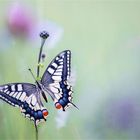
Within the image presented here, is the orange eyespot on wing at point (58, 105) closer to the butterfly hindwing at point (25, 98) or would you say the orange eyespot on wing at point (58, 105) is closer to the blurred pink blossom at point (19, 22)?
the butterfly hindwing at point (25, 98)

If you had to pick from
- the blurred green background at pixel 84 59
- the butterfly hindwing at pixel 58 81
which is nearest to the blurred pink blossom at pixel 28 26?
the blurred green background at pixel 84 59

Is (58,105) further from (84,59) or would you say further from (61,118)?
(84,59)

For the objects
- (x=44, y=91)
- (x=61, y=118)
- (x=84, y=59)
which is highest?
(x=84, y=59)

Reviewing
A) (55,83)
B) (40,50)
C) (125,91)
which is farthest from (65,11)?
(125,91)

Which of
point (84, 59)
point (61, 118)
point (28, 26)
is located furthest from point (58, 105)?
point (28, 26)

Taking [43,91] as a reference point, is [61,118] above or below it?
below

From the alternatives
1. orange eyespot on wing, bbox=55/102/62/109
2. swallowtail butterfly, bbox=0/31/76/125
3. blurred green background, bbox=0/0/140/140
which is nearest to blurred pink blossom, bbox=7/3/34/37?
blurred green background, bbox=0/0/140/140

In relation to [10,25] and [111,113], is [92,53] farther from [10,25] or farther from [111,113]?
[10,25]
